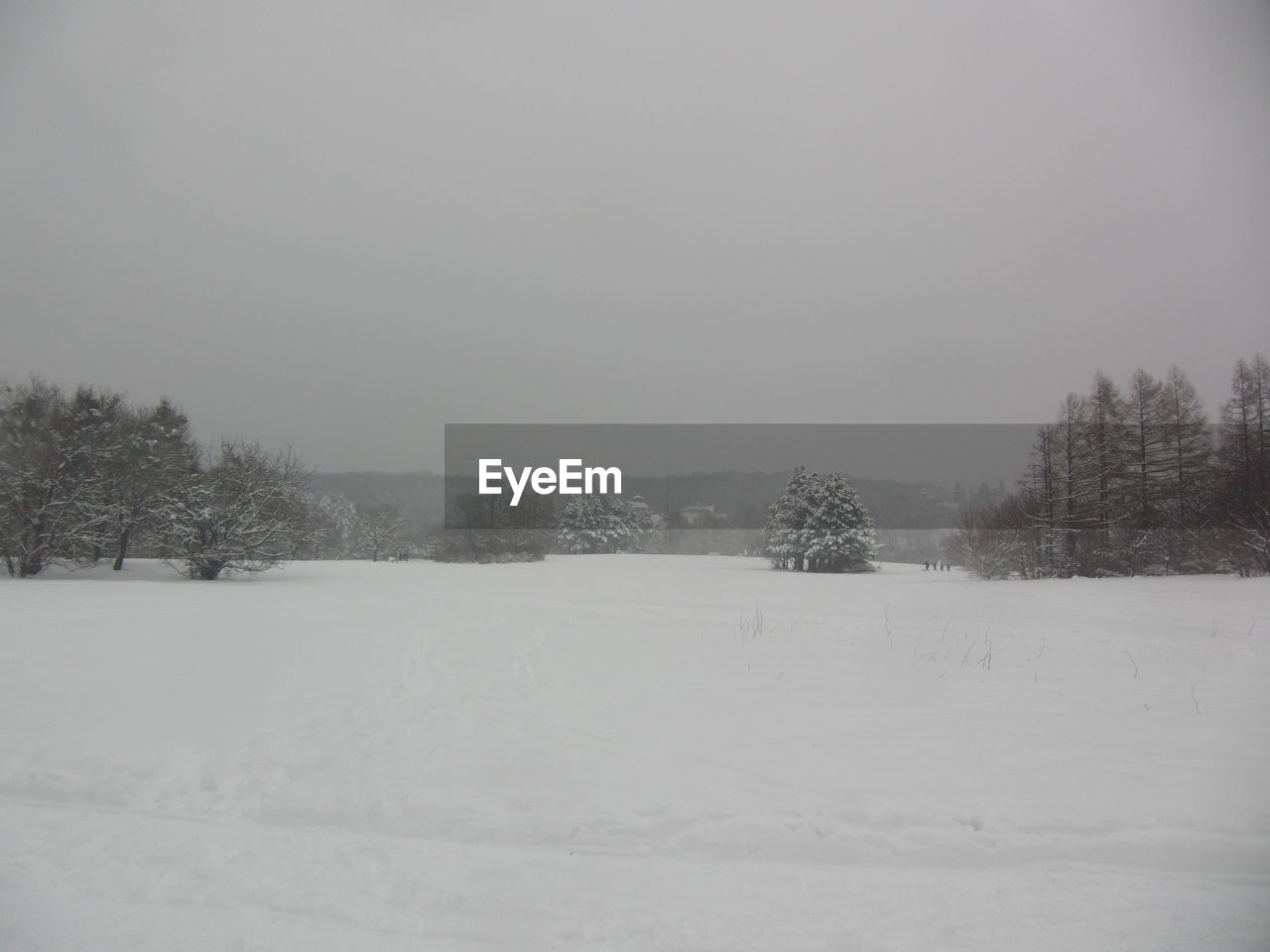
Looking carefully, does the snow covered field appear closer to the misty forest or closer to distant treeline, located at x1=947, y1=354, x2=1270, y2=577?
the misty forest

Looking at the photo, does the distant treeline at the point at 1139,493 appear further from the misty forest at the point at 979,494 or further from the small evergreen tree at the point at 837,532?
the small evergreen tree at the point at 837,532

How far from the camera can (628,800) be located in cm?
432

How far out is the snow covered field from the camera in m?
3.16

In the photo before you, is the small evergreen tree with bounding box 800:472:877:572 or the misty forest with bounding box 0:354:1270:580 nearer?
the misty forest with bounding box 0:354:1270:580

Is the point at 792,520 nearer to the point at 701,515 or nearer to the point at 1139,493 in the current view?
the point at 1139,493

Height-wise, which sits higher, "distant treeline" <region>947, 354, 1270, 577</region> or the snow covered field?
"distant treeline" <region>947, 354, 1270, 577</region>

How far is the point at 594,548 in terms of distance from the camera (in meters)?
52.3

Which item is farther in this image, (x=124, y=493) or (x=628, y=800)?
(x=124, y=493)

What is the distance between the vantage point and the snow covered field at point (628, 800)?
3.16 meters

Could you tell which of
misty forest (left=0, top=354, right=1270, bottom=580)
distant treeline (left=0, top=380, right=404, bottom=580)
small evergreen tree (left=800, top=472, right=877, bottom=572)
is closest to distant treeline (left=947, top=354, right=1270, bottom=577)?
misty forest (left=0, top=354, right=1270, bottom=580)

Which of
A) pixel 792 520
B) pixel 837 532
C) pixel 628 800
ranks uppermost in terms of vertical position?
pixel 792 520

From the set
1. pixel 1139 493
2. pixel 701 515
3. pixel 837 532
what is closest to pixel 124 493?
pixel 837 532

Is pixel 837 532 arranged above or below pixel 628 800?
above

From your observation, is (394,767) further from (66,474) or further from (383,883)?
(66,474)
